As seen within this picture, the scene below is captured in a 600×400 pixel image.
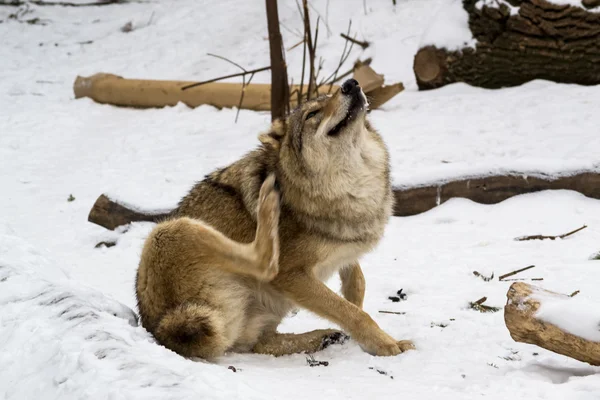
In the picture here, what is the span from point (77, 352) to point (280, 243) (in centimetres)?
152

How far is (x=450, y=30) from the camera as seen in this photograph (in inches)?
405

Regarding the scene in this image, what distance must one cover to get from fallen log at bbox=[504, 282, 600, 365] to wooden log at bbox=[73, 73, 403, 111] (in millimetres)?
7161

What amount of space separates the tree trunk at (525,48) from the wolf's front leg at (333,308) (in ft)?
21.3

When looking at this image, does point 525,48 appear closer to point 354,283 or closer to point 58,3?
point 354,283

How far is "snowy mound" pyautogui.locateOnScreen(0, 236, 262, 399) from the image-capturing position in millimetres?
2791

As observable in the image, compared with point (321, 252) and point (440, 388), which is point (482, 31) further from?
point (440, 388)

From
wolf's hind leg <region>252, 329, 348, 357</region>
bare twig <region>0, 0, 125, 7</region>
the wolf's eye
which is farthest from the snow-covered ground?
the wolf's eye

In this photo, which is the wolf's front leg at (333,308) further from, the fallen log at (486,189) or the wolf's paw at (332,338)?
the fallen log at (486,189)

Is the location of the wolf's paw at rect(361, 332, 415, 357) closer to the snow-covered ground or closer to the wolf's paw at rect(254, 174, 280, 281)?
the snow-covered ground

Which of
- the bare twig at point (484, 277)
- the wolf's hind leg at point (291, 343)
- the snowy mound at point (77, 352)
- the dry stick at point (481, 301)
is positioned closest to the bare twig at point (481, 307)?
the dry stick at point (481, 301)

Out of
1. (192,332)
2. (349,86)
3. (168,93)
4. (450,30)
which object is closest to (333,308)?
(192,332)

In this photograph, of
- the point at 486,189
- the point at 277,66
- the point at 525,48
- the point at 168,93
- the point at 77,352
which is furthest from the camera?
the point at 168,93

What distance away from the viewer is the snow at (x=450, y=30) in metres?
10.1

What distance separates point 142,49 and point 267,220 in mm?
12176
